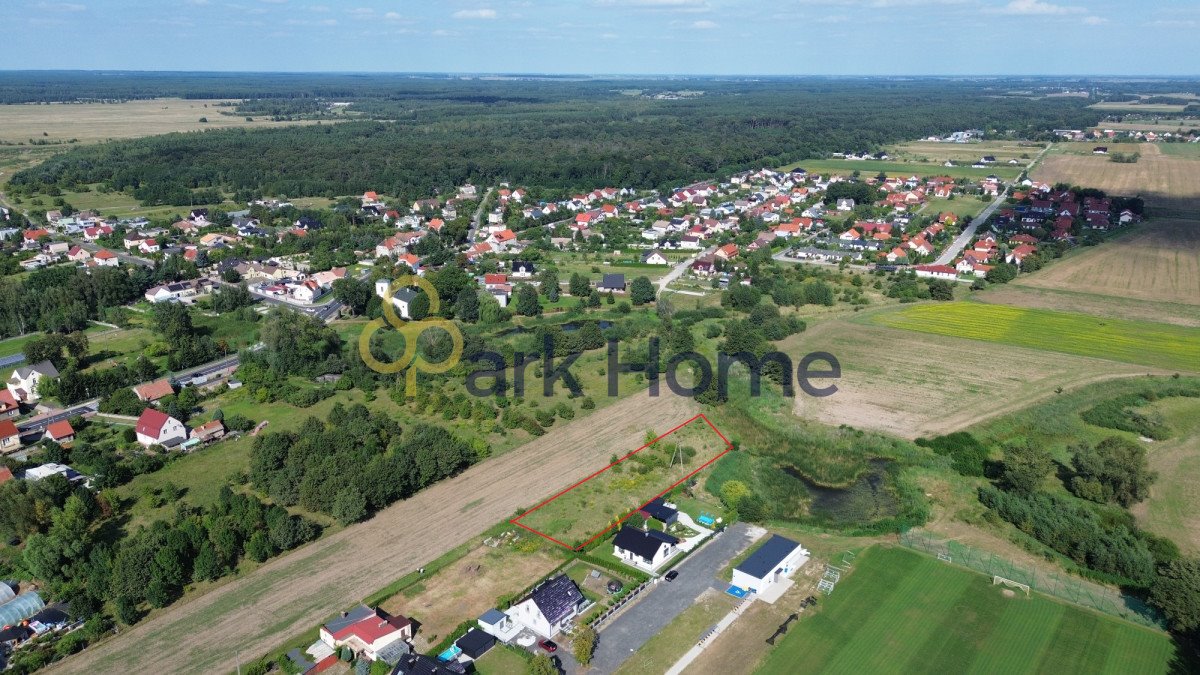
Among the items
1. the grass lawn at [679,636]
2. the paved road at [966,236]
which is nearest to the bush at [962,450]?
the grass lawn at [679,636]

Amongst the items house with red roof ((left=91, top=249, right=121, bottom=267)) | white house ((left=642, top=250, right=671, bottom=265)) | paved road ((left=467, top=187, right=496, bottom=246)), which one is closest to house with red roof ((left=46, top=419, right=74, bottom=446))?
house with red roof ((left=91, top=249, right=121, bottom=267))

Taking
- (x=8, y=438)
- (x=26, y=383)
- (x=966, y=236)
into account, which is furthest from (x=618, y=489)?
(x=966, y=236)

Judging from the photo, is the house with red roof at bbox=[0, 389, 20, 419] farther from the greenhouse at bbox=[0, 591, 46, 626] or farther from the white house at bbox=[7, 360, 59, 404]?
the greenhouse at bbox=[0, 591, 46, 626]

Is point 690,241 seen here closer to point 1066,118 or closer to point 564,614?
point 564,614

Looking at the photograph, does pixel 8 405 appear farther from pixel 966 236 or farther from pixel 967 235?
Answer: pixel 967 235

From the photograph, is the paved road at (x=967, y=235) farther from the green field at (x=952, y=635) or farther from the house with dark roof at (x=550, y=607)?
the house with dark roof at (x=550, y=607)

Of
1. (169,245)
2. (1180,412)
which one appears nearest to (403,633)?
(1180,412)

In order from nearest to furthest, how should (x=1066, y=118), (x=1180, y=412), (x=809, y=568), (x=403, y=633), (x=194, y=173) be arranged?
(x=403, y=633) < (x=809, y=568) < (x=1180, y=412) < (x=194, y=173) < (x=1066, y=118)
